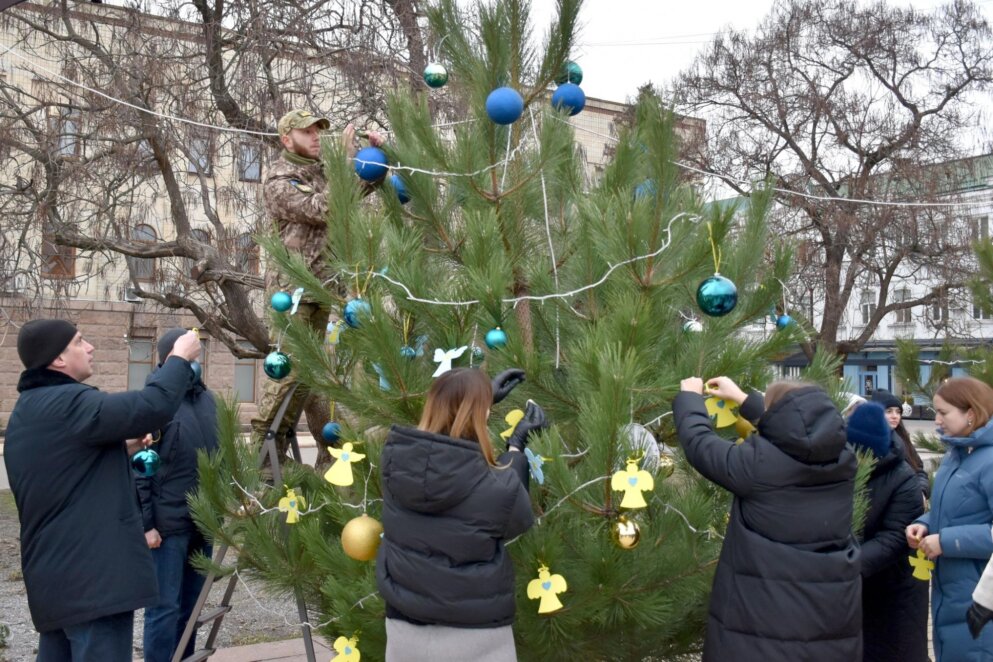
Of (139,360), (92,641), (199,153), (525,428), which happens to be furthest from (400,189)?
(139,360)

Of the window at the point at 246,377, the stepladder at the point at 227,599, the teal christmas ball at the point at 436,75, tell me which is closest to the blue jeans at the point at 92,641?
the stepladder at the point at 227,599

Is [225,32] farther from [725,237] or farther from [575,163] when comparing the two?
[725,237]

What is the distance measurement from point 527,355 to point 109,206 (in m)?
7.23

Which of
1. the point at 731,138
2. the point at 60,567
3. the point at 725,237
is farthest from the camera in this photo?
the point at 731,138

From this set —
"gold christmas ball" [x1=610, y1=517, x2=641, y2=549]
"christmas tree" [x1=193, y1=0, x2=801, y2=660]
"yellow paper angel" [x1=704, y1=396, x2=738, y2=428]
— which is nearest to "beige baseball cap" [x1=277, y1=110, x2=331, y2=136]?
"christmas tree" [x1=193, y1=0, x2=801, y2=660]

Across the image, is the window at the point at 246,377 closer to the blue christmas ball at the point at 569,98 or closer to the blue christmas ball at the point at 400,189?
the blue christmas ball at the point at 400,189

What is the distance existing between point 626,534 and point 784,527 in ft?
1.55

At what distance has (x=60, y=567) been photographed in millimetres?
3318

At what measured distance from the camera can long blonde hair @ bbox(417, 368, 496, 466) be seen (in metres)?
2.68

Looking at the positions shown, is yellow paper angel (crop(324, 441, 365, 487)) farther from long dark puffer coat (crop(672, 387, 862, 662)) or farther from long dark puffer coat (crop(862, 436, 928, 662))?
long dark puffer coat (crop(862, 436, 928, 662))

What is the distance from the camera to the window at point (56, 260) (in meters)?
9.83

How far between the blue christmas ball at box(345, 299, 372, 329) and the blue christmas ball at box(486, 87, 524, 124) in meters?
0.75

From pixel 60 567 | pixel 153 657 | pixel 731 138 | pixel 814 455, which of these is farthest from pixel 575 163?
pixel 731 138

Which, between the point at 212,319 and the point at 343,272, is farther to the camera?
the point at 212,319
